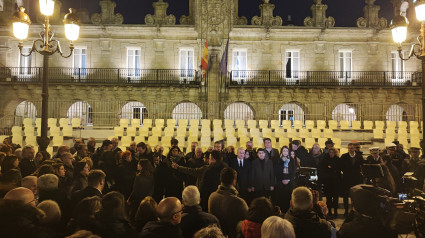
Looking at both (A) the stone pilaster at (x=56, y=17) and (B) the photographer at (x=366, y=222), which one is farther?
(A) the stone pilaster at (x=56, y=17)

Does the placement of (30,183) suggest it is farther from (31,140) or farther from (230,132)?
A: (31,140)

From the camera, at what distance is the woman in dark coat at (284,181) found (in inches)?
316

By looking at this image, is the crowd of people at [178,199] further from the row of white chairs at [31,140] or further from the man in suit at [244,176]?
the row of white chairs at [31,140]

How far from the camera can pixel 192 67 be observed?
2530 cm

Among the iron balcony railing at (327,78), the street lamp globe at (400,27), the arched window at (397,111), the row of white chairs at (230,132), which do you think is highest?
the iron balcony railing at (327,78)

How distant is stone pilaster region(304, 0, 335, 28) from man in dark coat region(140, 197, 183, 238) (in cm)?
2457

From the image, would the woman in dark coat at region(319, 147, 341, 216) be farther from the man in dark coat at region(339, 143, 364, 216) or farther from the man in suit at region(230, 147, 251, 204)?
the man in suit at region(230, 147, 251, 204)

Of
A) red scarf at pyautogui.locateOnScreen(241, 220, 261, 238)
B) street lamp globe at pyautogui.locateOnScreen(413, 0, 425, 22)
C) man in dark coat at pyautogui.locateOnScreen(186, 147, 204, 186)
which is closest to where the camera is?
red scarf at pyautogui.locateOnScreen(241, 220, 261, 238)

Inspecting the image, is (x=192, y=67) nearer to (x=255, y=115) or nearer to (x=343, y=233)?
(x=255, y=115)

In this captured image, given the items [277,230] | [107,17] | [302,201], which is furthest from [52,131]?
[277,230]

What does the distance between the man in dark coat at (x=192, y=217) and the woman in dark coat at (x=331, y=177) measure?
539 cm

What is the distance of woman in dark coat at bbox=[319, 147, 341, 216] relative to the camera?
27.8 feet

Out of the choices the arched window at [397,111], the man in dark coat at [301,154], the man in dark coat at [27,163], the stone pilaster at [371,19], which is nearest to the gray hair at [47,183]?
the man in dark coat at [27,163]

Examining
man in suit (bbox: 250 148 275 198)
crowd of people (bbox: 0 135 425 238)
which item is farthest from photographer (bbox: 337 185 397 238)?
man in suit (bbox: 250 148 275 198)
